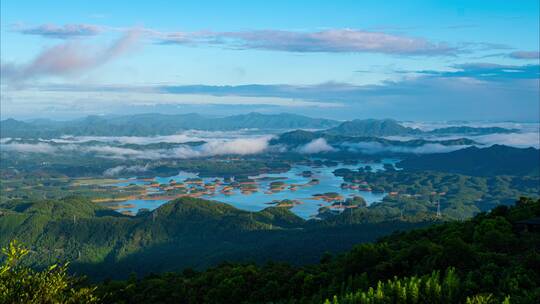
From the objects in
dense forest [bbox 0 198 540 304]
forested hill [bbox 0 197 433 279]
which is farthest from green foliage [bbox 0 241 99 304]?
forested hill [bbox 0 197 433 279]

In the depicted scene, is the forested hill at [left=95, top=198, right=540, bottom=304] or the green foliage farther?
the green foliage

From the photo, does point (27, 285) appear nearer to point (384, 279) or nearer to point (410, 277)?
point (384, 279)

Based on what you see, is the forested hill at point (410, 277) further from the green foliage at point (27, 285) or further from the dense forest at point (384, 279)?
the green foliage at point (27, 285)

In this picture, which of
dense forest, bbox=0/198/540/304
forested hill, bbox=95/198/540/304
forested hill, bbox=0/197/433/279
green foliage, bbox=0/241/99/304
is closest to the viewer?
forested hill, bbox=95/198/540/304

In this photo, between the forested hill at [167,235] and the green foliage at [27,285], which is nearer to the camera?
the green foliage at [27,285]

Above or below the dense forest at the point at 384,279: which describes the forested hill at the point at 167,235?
below

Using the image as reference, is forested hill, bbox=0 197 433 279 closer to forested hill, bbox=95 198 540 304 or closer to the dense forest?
forested hill, bbox=95 198 540 304

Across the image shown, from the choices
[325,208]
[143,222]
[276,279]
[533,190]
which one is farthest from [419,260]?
[533,190]

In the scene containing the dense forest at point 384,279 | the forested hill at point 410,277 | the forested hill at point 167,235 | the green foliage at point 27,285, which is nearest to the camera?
the forested hill at point 410,277

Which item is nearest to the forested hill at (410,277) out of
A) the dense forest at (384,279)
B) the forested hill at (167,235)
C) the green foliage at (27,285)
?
the dense forest at (384,279)
